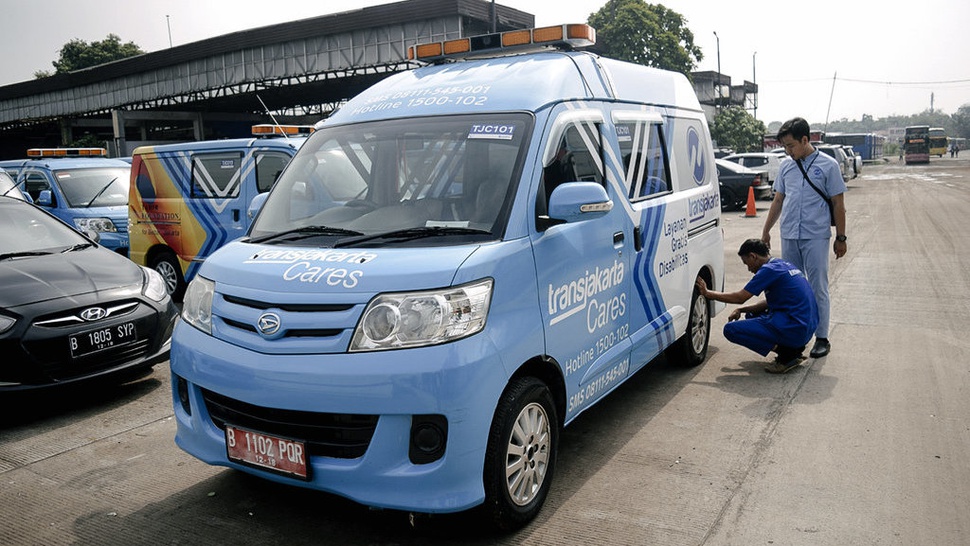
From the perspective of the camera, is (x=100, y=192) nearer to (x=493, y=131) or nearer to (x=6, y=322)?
(x=6, y=322)

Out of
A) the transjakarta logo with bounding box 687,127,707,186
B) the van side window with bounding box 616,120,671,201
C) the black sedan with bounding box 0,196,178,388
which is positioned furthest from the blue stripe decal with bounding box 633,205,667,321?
the black sedan with bounding box 0,196,178,388

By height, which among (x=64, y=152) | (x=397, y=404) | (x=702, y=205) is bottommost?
(x=397, y=404)

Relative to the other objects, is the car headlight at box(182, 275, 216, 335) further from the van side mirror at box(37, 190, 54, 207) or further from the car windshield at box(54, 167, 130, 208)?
the car windshield at box(54, 167, 130, 208)

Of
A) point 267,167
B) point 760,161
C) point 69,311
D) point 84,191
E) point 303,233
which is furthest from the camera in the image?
point 760,161

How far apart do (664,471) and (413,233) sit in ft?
6.27

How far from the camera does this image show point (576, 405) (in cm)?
388

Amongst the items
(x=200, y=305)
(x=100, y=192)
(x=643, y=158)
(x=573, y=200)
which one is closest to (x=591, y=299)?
(x=573, y=200)

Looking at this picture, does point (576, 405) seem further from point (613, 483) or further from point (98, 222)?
point (98, 222)

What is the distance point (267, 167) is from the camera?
894 centimetres

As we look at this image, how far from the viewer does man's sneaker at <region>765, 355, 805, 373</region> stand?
5.83m

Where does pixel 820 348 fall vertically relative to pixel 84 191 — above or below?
below

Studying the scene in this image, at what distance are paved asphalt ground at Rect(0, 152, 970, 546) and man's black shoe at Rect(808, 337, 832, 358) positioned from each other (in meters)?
0.10

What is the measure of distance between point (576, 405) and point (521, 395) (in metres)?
0.72

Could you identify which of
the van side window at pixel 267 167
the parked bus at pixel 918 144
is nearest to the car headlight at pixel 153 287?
the van side window at pixel 267 167
